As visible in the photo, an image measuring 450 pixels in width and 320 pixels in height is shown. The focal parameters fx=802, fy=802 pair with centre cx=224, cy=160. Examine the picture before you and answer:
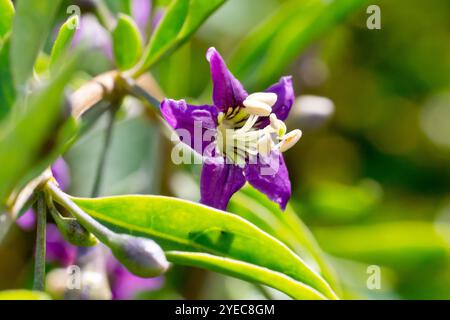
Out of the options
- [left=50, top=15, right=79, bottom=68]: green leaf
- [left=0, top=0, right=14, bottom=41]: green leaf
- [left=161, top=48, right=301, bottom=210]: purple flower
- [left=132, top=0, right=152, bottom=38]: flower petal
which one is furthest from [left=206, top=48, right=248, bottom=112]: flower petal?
[left=132, top=0, right=152, bottom=38]: flower petal

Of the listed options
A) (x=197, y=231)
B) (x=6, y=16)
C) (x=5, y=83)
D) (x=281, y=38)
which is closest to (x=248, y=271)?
(x=197, y=231)

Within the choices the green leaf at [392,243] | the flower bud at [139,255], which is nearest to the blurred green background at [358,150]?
the green leaf at [392,243]

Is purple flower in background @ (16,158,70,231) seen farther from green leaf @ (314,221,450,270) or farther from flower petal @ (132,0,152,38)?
green leaf @ (314,221,450,270)

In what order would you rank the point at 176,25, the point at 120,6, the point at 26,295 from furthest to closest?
the point at 120,6, the point at 176,25, the point at 26,295

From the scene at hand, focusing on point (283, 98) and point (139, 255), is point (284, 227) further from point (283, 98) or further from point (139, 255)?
point (139, 255)

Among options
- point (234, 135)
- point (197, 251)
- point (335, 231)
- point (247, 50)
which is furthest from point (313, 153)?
point (197, 251)
